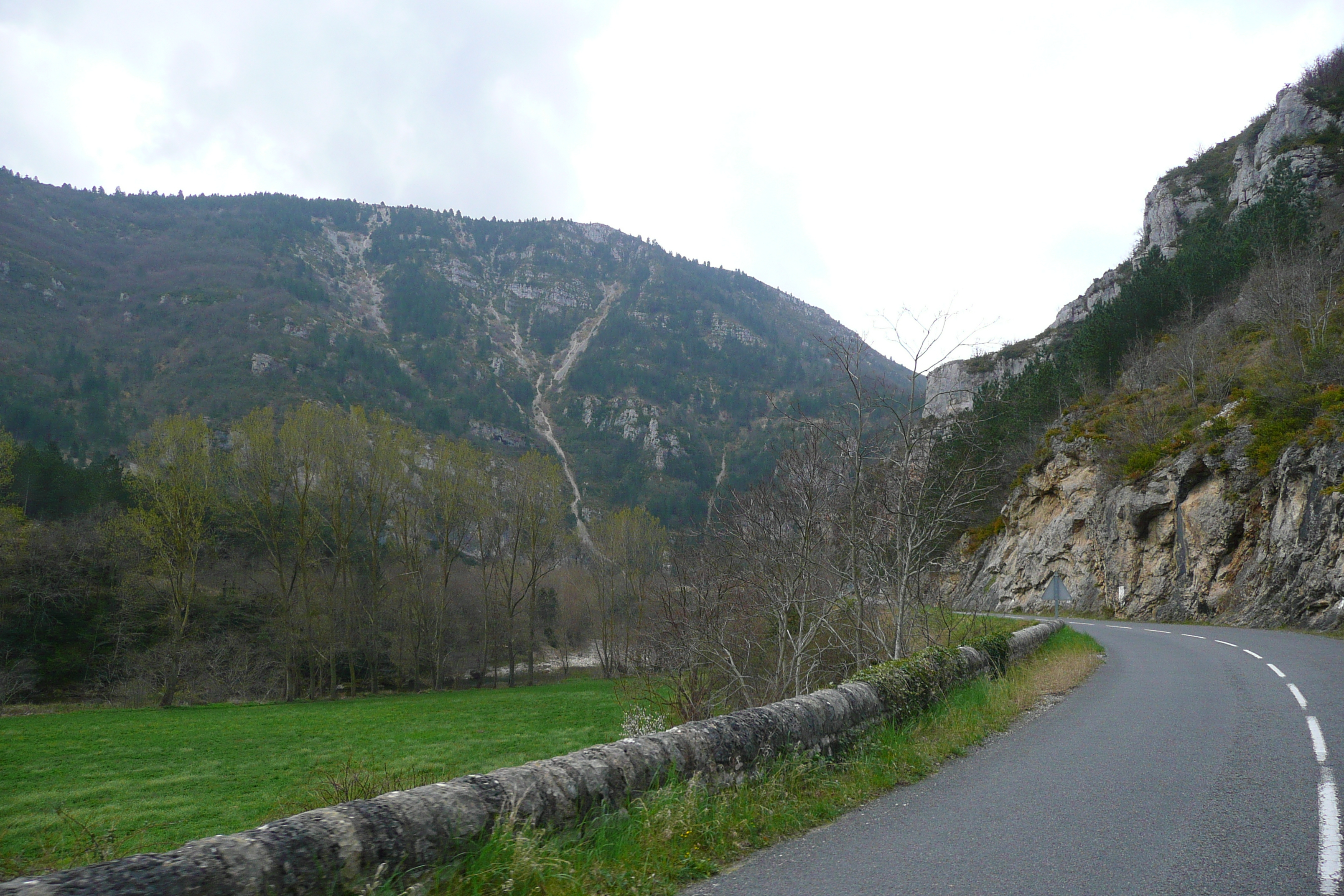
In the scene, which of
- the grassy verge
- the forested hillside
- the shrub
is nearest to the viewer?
the grassy verge

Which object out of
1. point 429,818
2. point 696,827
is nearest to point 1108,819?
point 696,827

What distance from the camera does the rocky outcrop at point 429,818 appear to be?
2.51 m

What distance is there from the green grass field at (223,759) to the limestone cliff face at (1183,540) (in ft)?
42.9

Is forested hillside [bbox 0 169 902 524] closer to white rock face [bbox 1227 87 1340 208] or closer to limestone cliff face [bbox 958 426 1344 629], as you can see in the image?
limestone cliff face [bbox 958 426 1344 629]

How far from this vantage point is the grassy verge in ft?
11.7

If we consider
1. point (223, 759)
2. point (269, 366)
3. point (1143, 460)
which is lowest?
point (223, 759)

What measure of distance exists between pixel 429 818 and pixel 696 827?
6.10 feet

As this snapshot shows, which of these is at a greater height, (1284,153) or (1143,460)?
(1284,153)

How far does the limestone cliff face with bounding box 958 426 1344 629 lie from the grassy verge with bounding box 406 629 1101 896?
377 inches

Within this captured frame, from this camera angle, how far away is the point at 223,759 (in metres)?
18.0

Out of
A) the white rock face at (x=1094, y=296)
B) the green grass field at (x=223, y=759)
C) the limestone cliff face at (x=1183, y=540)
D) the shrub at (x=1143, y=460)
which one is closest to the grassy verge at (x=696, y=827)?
the green grass field at (x=223, y=759)

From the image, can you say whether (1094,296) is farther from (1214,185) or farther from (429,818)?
(429,818)

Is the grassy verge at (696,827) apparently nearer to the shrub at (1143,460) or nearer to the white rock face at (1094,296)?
the shrub at (1143,460)

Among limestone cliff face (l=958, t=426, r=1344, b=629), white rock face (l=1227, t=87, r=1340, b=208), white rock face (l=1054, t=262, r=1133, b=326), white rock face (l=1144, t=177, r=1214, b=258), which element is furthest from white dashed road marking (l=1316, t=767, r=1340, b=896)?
white rock face (l=1144, t=177, r=1214, b=258)
